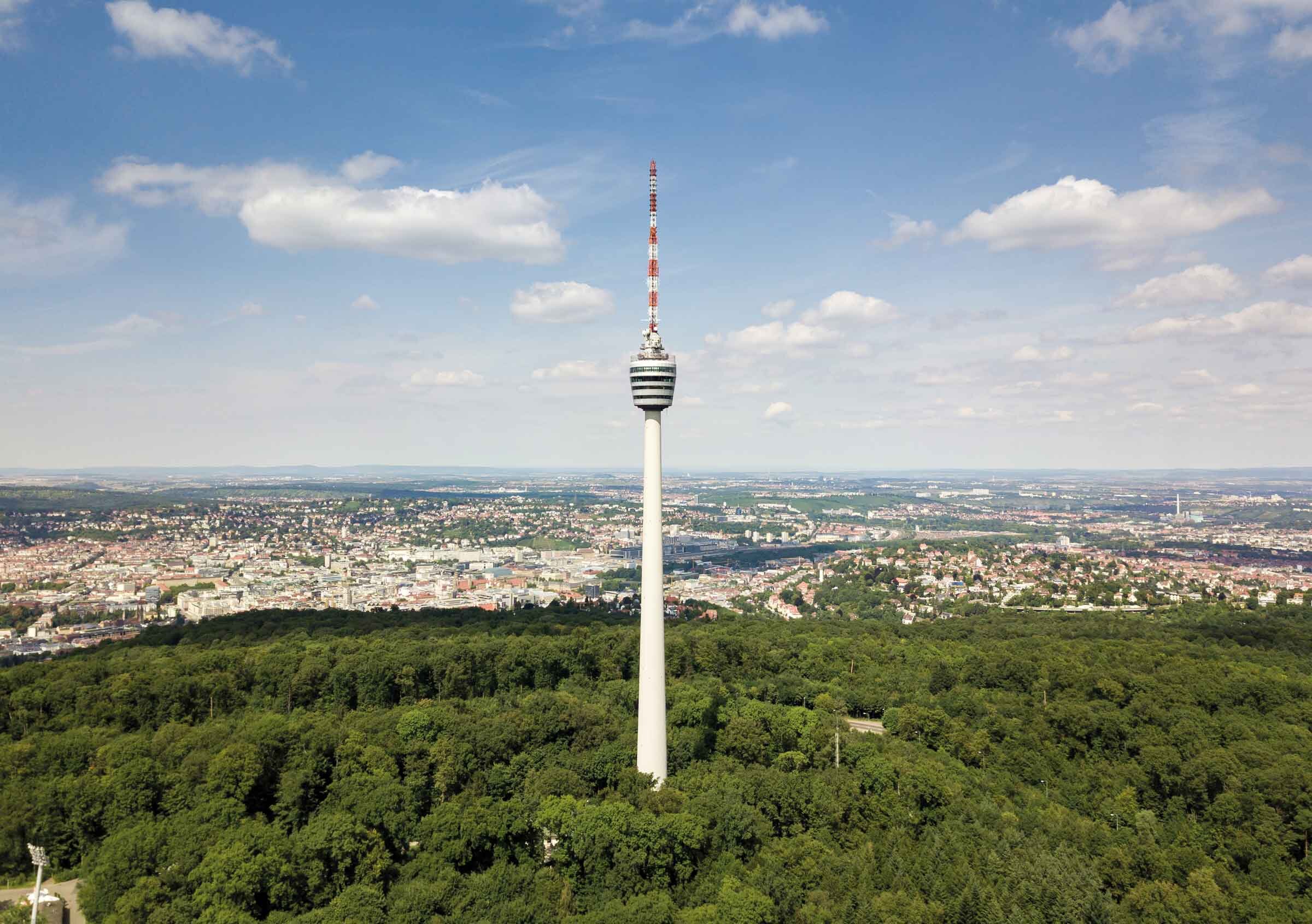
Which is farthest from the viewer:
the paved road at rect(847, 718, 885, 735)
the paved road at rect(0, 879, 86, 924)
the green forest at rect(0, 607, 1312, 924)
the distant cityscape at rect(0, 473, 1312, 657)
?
the distant cityscape at rect(0, 473, 1312, 657)

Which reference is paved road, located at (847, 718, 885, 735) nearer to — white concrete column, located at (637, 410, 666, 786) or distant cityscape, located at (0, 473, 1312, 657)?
white concrete column, located at (637, 410, 666, 786)

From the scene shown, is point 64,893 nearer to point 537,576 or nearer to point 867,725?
point 867,725

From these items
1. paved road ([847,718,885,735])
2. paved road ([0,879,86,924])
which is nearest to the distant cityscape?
paved road ([847,718,885,735])

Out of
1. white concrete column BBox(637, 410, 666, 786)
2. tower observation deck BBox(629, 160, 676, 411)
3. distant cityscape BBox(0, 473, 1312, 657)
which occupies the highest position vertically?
tower observation deck BBox(629, 160, 676, 411)

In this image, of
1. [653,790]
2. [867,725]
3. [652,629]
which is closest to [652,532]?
[652,629]

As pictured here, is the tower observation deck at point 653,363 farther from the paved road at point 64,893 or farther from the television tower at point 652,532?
the paved road at point 64,893
